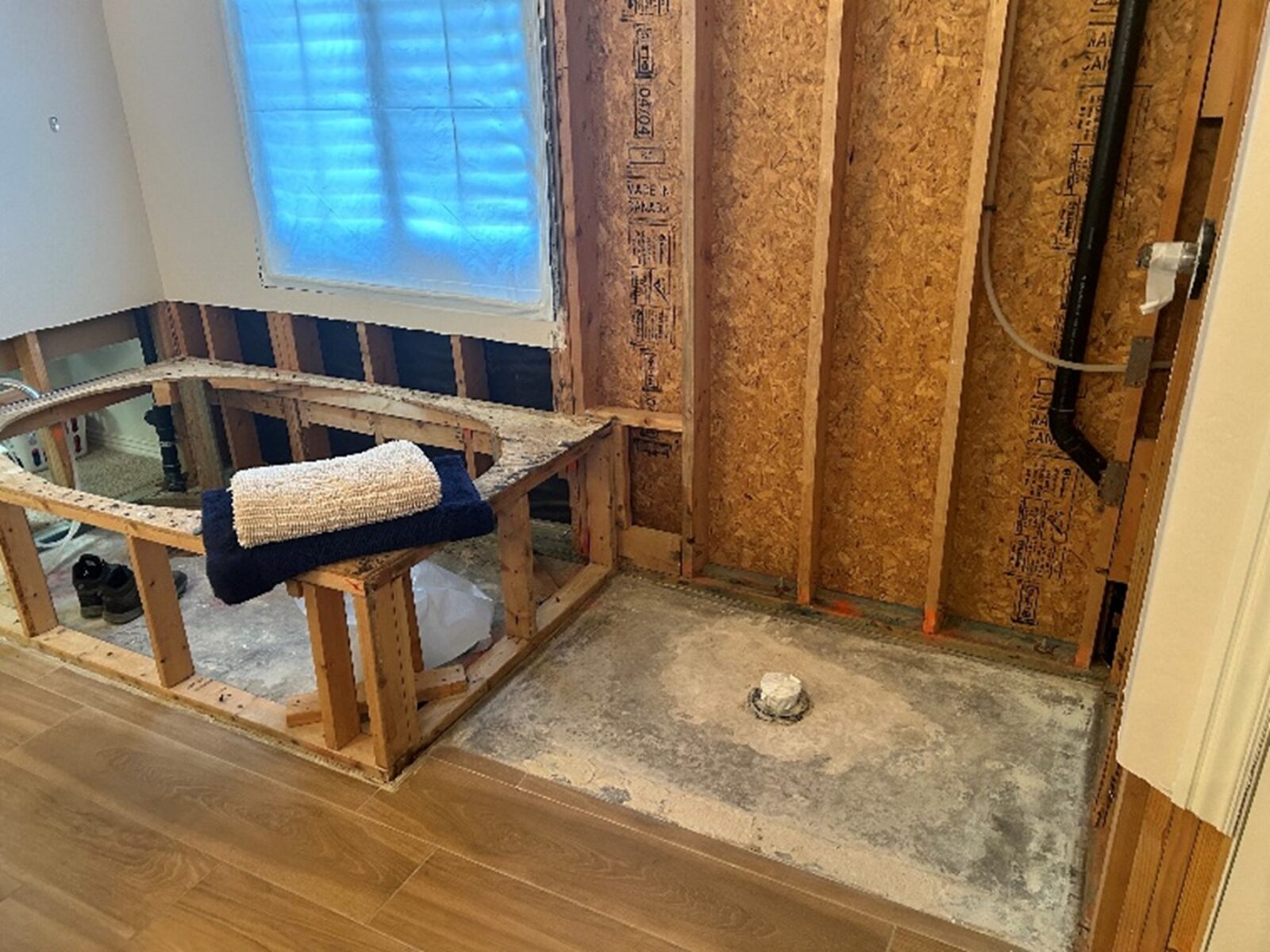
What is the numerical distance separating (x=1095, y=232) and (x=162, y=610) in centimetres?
249

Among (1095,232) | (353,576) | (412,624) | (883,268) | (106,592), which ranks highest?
(1095,232)

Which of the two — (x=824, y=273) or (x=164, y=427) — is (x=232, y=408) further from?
(x=824, y=273)

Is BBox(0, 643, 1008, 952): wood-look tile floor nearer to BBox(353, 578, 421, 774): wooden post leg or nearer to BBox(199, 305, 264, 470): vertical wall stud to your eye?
BBox(353, 578, 421, 774): wooden post leg

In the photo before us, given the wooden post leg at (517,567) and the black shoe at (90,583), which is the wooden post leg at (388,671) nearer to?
the wooden post leg at (517,567)

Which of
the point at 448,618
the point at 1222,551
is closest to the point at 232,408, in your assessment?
the point at 448,618

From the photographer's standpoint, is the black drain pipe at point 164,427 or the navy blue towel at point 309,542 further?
the black drain pipe at point 164,427

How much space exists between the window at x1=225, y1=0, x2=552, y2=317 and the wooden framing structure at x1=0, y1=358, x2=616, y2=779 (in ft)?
1.31

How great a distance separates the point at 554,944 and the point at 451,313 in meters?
1.96

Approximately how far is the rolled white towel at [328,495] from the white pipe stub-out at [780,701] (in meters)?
0.97

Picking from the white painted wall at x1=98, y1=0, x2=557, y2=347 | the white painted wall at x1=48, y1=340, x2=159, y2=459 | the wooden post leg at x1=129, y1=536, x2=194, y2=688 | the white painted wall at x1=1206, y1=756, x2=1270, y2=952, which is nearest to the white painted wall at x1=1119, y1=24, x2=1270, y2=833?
the white painted wall at x1=1206, y1=756, x2=1270, y2=952

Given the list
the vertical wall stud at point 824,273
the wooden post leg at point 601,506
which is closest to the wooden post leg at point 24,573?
the wooden post leg at point 601,506

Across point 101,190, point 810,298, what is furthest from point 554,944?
point 101,190

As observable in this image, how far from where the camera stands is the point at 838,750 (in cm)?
229

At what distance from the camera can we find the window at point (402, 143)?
2.72 meters
